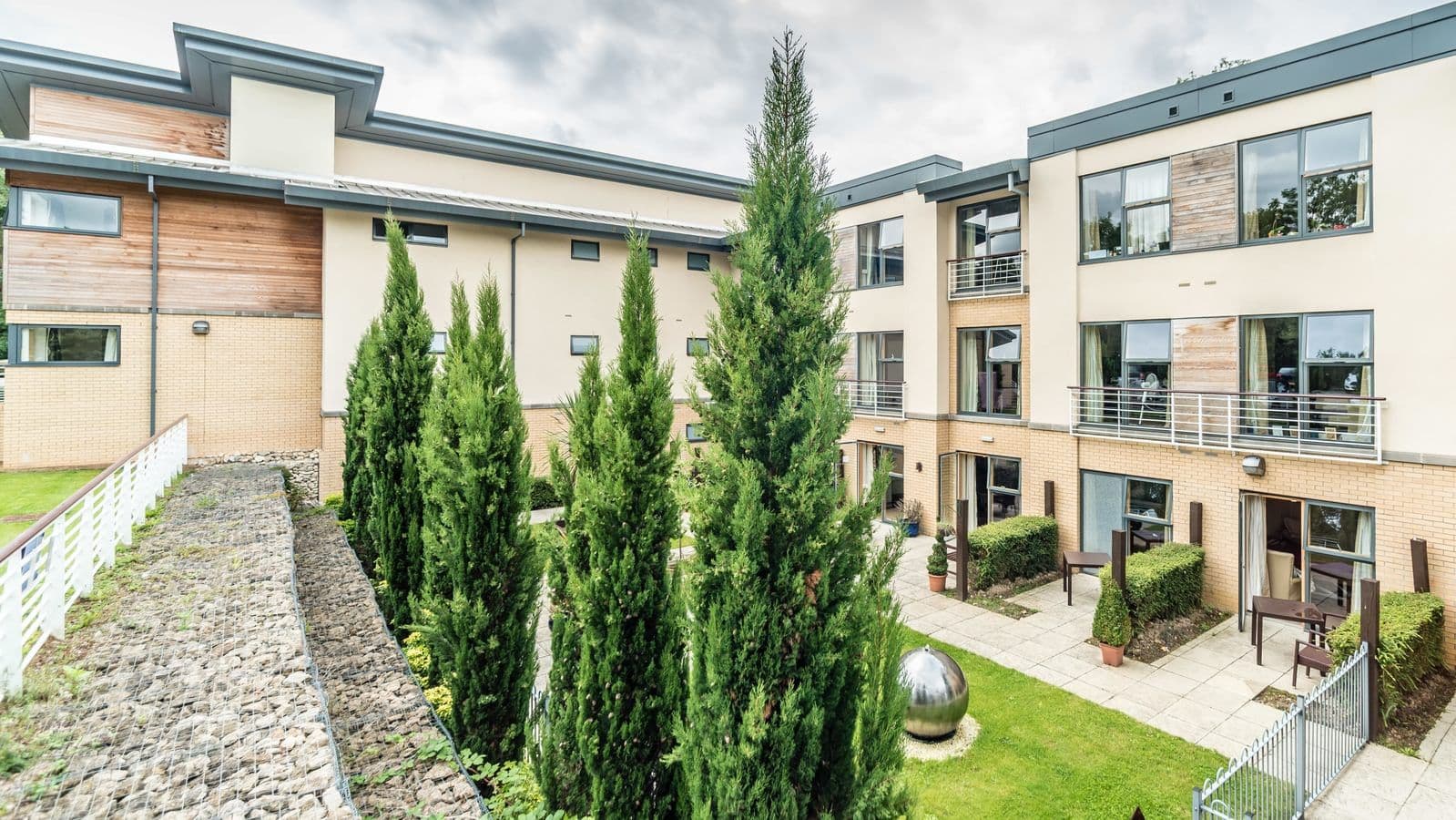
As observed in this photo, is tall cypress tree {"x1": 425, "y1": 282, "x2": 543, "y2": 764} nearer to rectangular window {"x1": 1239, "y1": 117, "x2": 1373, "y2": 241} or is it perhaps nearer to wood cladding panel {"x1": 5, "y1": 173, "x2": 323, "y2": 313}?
wood cladding panel {"x1": 5, "y1": 173, "x2": 323, "y2": 313}

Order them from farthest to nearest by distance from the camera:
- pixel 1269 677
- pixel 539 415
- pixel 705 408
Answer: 1. pixel 539 415
2. pixel 1269 677
3. pixel 705 408

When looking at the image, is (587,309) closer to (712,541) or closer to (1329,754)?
(712,541)

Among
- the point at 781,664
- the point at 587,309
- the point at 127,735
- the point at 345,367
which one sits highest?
the point at 587,309

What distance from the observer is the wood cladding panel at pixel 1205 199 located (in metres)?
10.4

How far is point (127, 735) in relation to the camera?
364 centimetres

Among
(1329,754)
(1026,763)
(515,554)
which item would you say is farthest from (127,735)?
(1329,754)

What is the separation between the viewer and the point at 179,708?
3959mm

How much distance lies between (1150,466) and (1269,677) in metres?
3.90

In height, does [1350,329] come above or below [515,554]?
above

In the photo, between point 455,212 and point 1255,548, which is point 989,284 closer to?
point 1255,548

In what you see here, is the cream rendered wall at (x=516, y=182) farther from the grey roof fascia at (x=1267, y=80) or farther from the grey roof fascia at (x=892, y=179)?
the grey roof fascia at (x=1267, y=80)

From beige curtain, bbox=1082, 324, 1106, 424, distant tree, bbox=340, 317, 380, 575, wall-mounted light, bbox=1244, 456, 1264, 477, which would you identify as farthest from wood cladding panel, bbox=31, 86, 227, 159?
wall-mounted light, bbox=1244, 456, 1264, 477

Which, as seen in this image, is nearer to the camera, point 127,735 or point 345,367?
point 127,735

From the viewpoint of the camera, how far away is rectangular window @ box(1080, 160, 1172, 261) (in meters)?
11.3
